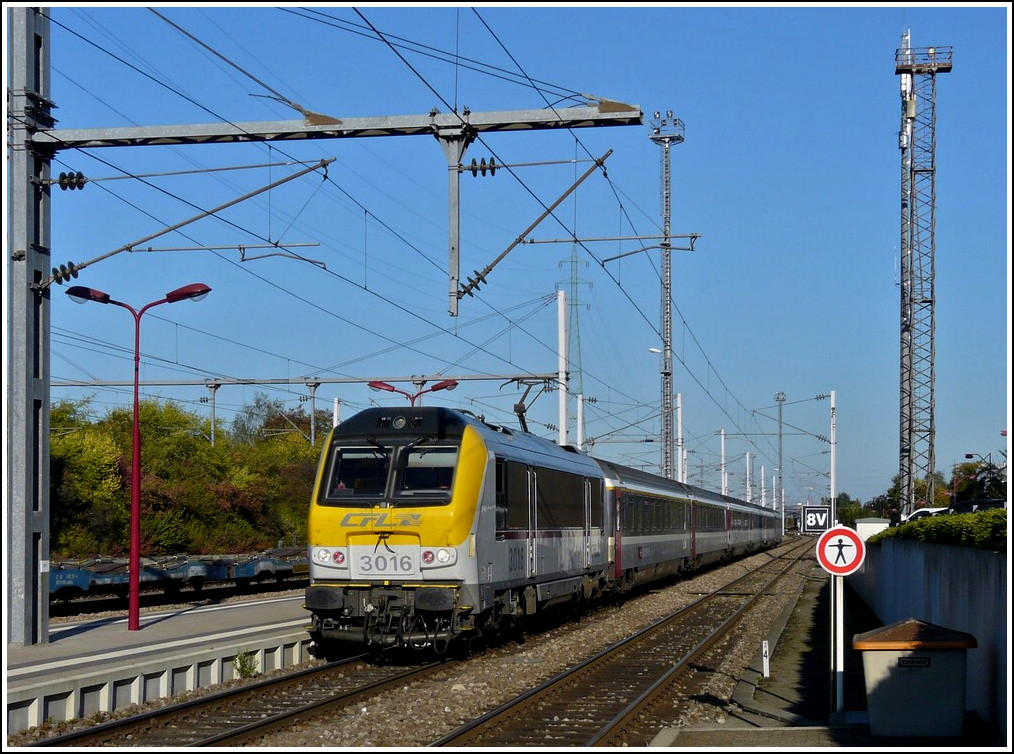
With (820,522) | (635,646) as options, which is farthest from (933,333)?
(635,646)

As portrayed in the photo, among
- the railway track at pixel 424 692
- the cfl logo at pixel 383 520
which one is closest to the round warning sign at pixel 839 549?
the railway track at pixel 424 692

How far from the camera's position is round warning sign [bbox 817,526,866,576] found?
42.1 ft

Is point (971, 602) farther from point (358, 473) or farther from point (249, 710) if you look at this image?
point (358, 473)

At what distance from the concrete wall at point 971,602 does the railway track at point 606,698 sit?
10.1 ft

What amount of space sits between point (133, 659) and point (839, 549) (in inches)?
315

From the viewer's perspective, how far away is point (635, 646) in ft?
65.6

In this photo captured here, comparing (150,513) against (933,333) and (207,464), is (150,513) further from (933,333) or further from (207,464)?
(933,333)

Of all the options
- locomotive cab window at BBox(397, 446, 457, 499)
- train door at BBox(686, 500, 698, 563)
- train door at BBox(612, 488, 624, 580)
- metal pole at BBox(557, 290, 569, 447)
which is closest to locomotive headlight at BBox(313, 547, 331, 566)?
locomotive cab window at BBox(397, 446, 457, 499)

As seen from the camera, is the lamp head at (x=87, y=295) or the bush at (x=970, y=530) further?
the lamp head at (x=87, y=295)

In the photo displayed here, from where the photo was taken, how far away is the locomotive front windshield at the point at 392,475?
55.1ft

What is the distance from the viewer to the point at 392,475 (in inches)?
670

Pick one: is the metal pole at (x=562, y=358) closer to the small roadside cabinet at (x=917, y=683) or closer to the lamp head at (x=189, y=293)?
the lamp head at (x=189, y=293)

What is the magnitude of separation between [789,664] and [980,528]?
6.32m

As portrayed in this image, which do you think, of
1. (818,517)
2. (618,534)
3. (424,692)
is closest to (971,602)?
(424,692)
